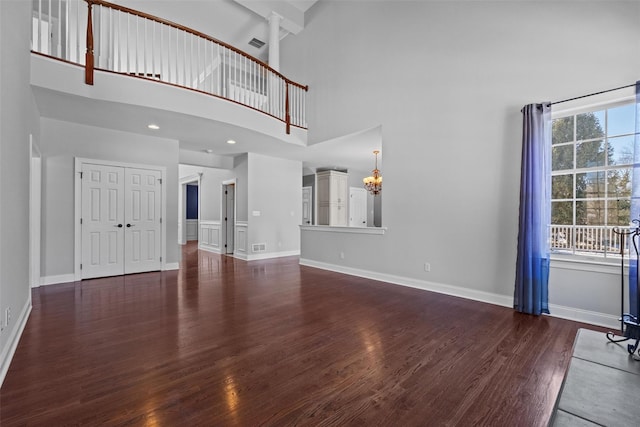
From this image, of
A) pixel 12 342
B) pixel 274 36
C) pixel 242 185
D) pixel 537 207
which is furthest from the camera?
pixel 242 185

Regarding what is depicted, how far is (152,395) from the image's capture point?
1.84 m

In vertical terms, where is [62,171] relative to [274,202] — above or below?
above

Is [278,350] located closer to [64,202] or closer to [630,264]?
[630,264]

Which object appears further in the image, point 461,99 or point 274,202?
point 274,202

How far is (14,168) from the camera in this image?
2496 millimetres

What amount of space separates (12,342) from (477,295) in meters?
4.88

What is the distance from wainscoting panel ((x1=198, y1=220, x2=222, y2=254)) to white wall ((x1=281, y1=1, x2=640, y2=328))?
4.59 meters

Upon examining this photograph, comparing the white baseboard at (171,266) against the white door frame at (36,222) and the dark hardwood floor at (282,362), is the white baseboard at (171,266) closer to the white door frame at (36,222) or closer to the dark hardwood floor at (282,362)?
the white door frame at (36,222)

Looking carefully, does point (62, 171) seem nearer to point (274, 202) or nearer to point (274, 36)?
point (274, 202)

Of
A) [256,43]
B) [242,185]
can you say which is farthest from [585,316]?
[256,43]

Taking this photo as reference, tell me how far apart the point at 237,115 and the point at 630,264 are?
17.5 feet

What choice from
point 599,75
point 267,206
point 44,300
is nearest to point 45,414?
point 44,300

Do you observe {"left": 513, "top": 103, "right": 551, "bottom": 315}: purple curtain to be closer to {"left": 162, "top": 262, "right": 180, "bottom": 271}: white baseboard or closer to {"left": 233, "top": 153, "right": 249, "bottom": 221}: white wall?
{"left": 233, "top": 153, "right": 249, "bottom": 221}: white wall

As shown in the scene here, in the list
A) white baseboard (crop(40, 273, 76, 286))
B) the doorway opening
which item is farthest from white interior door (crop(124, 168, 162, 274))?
the doorway opening
